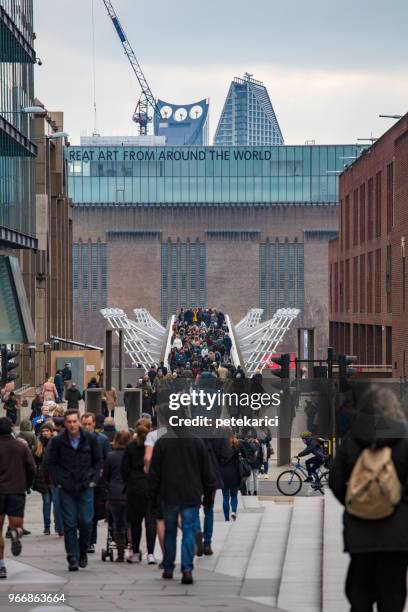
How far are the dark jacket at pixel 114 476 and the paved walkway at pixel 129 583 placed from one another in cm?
62

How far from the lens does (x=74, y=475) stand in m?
11.9

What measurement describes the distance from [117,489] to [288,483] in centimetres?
1248

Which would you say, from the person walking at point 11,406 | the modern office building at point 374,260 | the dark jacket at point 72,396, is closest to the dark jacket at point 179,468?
the person walking at point 11,406

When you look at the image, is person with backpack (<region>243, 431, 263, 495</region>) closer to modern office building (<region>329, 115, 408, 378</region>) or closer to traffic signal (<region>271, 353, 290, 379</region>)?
traffic signal (<region>271, 353, 290, 379</region>)

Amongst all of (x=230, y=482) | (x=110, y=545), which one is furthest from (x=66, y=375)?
(x=110, y=545)

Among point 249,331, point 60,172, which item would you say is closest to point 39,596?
point 60,172

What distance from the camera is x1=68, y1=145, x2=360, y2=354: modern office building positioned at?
130 metres

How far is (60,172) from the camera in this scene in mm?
68188

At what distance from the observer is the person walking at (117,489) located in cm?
1287

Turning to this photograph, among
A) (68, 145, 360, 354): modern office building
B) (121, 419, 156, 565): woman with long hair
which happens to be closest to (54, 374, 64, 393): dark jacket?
(121, 419, 156, 565): woman with long hair

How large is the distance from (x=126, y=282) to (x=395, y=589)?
406 ft

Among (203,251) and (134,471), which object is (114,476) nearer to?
(134,471)

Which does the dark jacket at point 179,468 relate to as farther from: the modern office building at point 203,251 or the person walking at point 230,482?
the modern office building at point 203,251

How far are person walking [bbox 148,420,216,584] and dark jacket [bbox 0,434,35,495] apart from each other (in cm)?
146
